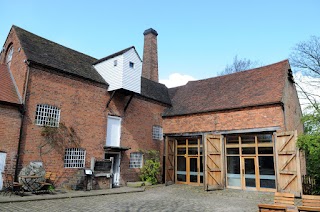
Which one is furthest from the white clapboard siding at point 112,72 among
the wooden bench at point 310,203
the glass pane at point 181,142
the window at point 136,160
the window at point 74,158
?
the wooden bench at point 310,203

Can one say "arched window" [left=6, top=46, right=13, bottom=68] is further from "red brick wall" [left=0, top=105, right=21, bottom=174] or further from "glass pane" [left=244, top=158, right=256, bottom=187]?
"glass pane" [left=244, top=158, right=256, bottom=187]

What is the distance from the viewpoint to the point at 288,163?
1303 cm

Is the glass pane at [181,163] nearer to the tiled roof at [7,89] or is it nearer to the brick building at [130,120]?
the brick building at [130,120]

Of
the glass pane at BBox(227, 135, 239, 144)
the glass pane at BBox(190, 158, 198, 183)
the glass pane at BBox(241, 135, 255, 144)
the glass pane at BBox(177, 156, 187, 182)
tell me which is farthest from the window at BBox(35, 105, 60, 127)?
the glass pane at BBox(241, 135, 255, 144)

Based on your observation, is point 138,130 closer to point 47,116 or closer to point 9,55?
point 47,116

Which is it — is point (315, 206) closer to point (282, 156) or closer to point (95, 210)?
point (282, 156)

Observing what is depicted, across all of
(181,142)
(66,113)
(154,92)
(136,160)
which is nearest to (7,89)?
(66,113)

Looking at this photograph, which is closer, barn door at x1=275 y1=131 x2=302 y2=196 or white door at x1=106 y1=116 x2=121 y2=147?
barn door at x1=275 y1=131 x2=302 y2=196

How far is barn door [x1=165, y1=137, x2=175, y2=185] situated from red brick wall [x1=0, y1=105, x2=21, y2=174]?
32.0 ft

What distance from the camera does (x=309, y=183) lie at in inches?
540

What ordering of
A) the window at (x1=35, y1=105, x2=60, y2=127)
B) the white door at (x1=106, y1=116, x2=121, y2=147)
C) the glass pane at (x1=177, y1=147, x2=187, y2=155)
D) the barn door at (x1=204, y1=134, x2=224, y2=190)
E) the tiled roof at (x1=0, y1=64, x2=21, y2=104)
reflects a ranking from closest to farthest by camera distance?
the tiled roof at (x1=0, y1=64, x2=21, y2=104) → the window at (x1=35, y1=105, x2=60, y2=127) → the barn door at (x1=204, y1=134, x2=224, y2=190) → the white door at (x1=106, y1=116, x2=121, y2=147) → the glass pane at (x1=177, y1=147, x2=187, y2=155)

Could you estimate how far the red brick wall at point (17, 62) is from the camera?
12938mm

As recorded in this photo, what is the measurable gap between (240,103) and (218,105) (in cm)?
160

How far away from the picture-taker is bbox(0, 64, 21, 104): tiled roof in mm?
11953
